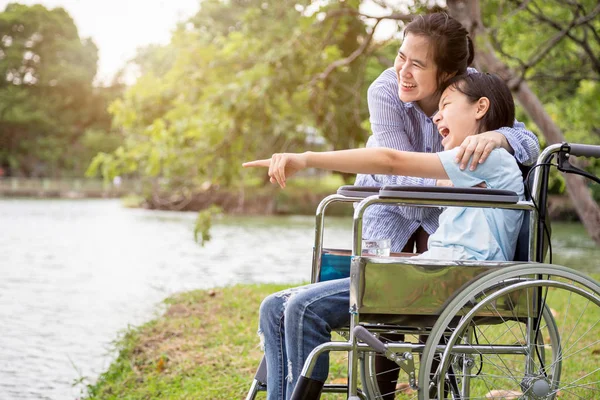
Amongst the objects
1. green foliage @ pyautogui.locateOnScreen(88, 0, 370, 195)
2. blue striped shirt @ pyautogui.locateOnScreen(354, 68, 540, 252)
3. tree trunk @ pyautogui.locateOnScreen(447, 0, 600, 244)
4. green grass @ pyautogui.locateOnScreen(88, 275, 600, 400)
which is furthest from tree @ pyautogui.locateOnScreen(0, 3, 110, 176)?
blue striped shirt @ pyautogui.locateOnScreen(354, 68, 540, 252)

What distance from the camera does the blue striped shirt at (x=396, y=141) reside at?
262 cm

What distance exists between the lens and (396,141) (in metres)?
2.61

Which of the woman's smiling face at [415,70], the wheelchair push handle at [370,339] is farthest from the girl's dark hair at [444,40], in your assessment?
the wheelchair push handle at [370,339]

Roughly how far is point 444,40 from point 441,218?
55 centimetres

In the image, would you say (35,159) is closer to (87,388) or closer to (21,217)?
(21,217)

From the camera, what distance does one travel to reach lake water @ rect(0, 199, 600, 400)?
5070 mm

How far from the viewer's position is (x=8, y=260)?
11891 millimetres

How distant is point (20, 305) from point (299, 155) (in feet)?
20.1

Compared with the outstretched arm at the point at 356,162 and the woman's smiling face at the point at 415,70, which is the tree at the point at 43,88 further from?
the outstretched arm at the point at 356,162

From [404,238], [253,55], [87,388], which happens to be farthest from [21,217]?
[404,238]

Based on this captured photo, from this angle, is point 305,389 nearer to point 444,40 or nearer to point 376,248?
point 376,248

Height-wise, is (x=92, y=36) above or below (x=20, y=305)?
above

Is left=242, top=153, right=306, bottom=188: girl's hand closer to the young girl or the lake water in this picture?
the young girl

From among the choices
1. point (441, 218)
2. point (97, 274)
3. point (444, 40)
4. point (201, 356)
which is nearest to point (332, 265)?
point (441, 218)
